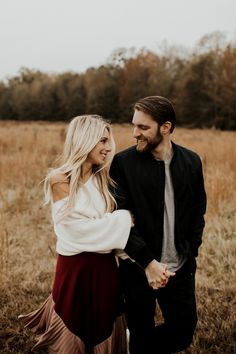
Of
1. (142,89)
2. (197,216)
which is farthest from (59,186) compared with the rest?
(142,89)

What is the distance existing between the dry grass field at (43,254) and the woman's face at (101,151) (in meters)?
1.04

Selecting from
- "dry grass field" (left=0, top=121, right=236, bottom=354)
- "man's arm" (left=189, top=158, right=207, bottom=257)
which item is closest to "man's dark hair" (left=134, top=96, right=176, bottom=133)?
"man's arm" (left=189, top=158, right=207, bottom=257)

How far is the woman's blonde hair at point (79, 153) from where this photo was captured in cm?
231

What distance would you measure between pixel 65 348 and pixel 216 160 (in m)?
6.73

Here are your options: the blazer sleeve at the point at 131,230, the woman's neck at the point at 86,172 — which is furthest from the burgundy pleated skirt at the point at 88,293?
the woman's neck at the point at 86,172

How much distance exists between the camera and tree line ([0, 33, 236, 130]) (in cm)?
3045

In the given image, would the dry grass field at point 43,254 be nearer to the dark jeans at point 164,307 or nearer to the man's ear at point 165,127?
the dark jeans at point 164,307

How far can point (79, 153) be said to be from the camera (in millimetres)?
2320

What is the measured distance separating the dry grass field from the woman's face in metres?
1.04

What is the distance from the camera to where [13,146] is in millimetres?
11805

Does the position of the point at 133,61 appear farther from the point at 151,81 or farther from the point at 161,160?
the point at 161,160

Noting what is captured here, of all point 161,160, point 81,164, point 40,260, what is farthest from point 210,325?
point 40,260

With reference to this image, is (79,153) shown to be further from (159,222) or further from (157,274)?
(157,274)

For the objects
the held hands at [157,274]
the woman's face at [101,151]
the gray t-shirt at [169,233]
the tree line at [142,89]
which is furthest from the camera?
the tree line at [142,89]
